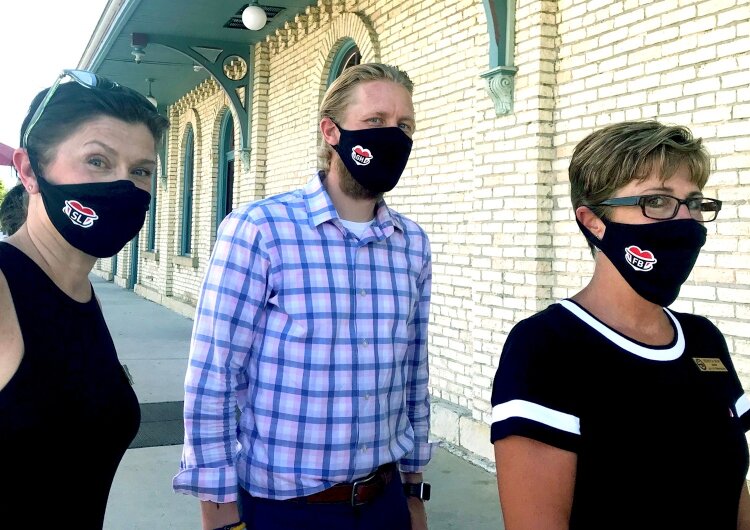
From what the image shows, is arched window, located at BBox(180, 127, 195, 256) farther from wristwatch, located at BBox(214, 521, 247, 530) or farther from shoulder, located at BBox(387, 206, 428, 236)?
wristwatch, located at BBox(214, 521, 247, 530)

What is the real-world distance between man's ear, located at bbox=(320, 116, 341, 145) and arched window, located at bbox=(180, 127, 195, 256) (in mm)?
13510

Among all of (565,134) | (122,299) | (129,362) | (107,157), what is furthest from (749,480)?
(122,299)

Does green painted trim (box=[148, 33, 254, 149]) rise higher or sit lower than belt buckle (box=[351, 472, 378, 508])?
higher

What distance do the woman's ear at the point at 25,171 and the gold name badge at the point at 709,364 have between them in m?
1.59

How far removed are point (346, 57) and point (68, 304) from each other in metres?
6.91

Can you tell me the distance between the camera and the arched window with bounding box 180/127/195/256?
607 inches

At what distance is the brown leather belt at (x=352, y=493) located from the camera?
6.60ft

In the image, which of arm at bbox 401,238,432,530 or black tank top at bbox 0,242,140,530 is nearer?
black tank top at bbox 0,242,140,530

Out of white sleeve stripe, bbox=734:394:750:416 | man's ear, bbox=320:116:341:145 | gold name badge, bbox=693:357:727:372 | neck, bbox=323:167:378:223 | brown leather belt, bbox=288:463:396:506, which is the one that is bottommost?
brown leather belt, bbox=288:463:396:506

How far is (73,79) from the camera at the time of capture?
1.71 meters

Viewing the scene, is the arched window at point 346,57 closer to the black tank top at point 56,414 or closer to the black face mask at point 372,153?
the black face mask at point 372,153

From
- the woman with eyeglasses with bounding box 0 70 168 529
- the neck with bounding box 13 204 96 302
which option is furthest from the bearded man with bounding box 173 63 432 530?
the neck with bounding box 13 204 96 302

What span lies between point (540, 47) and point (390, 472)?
344cm

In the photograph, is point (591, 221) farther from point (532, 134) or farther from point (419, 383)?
point (532, 134)
